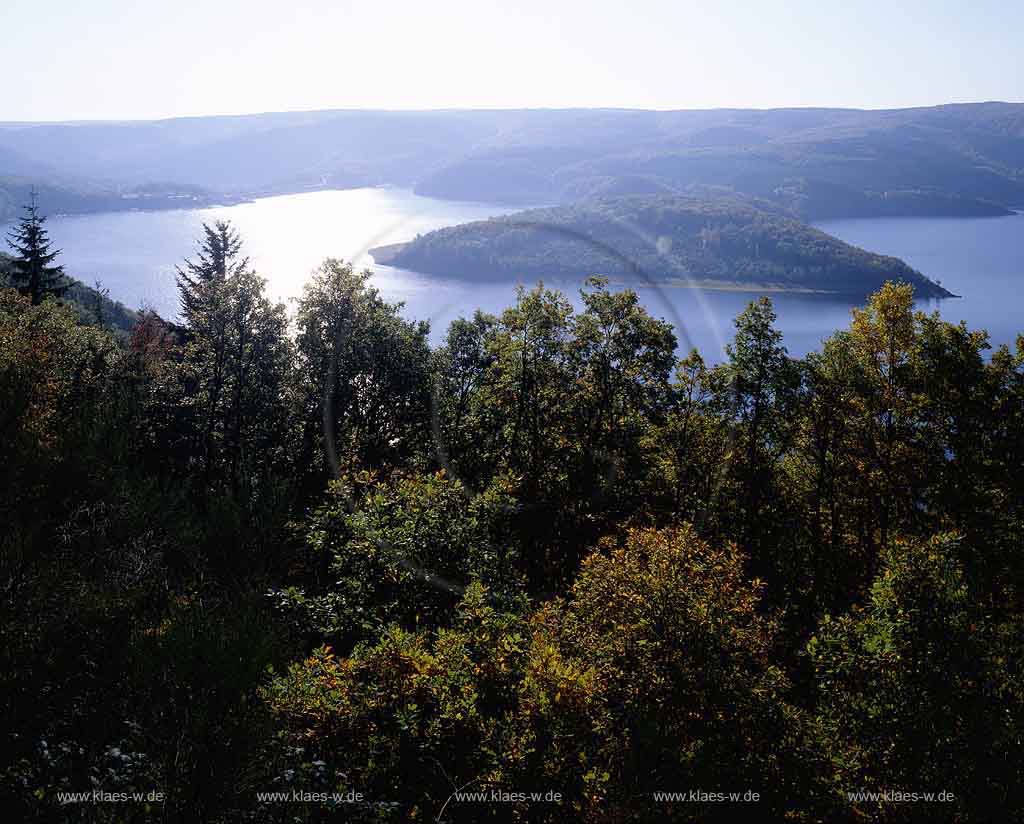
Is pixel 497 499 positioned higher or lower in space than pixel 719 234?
lower

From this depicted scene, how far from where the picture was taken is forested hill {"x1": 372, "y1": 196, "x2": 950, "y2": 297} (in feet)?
497

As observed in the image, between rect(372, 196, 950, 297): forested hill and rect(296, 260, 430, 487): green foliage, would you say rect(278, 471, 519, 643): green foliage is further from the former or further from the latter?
rect(372, 196, 950, 297): forested hill

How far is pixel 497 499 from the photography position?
16625 millimetres

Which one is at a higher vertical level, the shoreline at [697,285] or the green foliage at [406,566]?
the shoreline at [697,285]

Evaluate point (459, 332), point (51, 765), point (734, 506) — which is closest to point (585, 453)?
point (734, 506)

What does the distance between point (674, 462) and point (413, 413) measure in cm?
1232

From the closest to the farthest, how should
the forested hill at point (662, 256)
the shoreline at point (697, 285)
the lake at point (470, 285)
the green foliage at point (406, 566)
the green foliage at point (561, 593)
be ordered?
the green foliage at point (561, 593) < the green foliage at point (406, 566) < the lake at point (470, 285) < the shoreline at point (697, 285) < the forested hill at point (662, 256)

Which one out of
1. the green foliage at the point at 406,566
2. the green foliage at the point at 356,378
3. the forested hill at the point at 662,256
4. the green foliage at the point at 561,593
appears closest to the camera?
the green foliage at the point at 561,593

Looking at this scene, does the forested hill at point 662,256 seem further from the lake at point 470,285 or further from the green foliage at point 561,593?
the green foliage at point 561,593

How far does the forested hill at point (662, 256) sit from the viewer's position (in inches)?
5960

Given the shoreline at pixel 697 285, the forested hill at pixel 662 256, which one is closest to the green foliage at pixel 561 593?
the shoreline at pixel 697 285

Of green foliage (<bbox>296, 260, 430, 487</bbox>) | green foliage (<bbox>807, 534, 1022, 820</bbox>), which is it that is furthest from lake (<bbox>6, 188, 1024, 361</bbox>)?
green foliage (<bbox>807, 534, 1022, 820</bbox>)

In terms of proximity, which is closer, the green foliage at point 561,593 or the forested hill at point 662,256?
the green foliage at point 561,593

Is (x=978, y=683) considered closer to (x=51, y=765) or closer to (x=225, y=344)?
(x=51, y=765)
